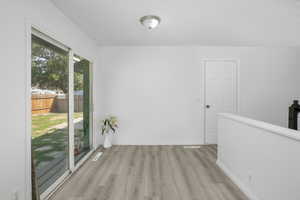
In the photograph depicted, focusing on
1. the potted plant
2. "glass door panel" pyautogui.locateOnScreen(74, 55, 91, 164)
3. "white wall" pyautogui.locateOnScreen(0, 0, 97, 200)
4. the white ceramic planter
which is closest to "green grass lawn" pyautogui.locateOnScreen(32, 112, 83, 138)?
"white wall" pyautogui.locateOnScreen(0, 0, 97, 200)

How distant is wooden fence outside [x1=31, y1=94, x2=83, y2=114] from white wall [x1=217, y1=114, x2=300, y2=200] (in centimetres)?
255

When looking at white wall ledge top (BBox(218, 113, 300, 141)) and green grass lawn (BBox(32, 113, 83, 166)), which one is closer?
white wall ledge top (BBox(218, 113, 300, 141))

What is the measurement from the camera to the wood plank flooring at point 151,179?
1.93 meters

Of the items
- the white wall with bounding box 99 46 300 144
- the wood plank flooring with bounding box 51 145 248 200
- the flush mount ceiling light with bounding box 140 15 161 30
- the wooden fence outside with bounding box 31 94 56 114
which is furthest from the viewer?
the white wall with bounding box 99 46 300 144

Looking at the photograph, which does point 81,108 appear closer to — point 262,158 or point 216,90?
point 262,158

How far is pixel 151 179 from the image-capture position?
2287 mm

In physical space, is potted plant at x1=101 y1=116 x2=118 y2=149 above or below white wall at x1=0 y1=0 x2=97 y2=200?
below

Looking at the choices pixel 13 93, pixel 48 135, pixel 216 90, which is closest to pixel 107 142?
pixel 48 135

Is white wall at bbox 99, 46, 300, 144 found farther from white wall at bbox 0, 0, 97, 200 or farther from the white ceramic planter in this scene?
white wall at bbox 0, 0, 97, 200

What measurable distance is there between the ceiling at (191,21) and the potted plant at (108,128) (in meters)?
1.84

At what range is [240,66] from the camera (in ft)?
12.9

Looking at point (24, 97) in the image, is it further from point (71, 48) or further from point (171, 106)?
point (171, 106)

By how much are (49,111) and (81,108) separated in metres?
0.97

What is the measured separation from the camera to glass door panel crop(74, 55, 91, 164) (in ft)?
9.28
